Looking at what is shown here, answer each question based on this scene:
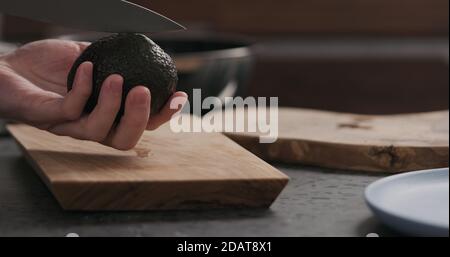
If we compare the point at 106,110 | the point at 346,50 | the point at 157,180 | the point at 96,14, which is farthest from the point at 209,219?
the point at 346,50

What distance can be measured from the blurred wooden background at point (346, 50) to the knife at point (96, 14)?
183 cm

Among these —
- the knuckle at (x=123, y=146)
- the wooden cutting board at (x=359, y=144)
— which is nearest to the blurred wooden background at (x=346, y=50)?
the wooden cutting board at (x=359, y=144)

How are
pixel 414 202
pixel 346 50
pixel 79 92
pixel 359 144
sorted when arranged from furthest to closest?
pixel 346 50 → pixel 359 144 → pixel 79 92 → pixel 414 202

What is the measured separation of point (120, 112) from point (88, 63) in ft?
0.24

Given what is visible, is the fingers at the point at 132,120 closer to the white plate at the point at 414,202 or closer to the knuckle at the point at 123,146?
the knuckle at the point at 123,146

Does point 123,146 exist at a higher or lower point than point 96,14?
lower

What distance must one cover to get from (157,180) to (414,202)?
26 centimetres

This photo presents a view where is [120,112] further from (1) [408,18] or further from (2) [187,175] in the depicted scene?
(1) [408,18]

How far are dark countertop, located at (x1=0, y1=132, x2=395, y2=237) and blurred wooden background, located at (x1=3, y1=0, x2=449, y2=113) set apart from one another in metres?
1.86

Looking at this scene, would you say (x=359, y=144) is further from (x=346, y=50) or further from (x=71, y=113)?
(x=346, y=50)

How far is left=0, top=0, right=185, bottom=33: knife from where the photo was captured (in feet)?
2.88

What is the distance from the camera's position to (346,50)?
9.07 ft
